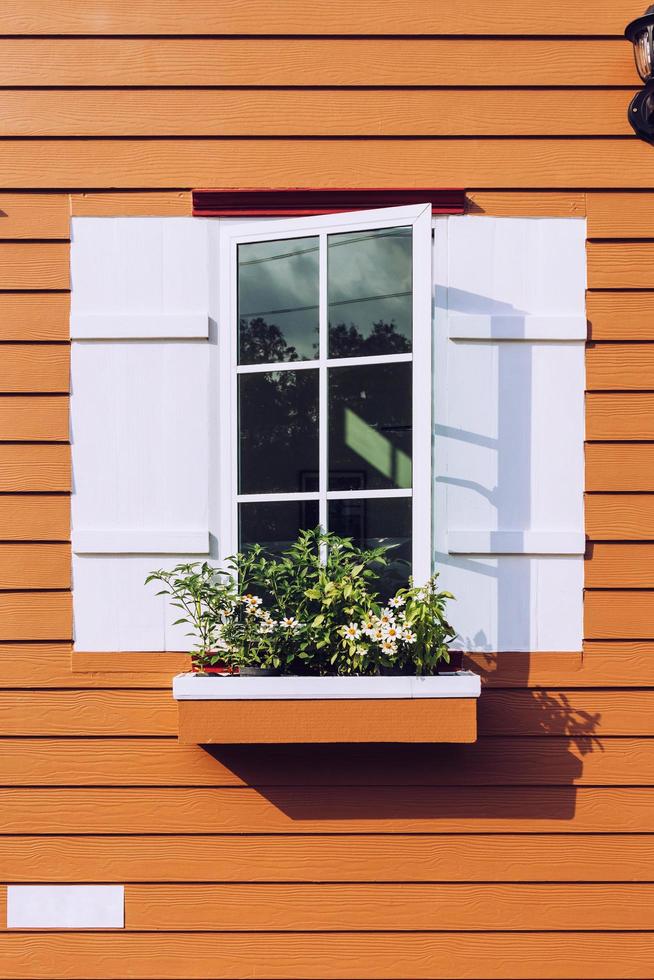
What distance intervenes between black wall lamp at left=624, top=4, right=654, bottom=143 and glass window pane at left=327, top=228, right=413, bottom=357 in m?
0.74

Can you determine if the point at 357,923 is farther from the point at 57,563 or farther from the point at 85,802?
the point at 57,563

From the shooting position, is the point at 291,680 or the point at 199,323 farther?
the point at 199,323

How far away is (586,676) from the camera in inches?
87.3

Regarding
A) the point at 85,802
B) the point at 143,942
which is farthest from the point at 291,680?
the point at 143,942

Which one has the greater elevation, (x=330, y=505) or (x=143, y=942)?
(x=330, y=505)

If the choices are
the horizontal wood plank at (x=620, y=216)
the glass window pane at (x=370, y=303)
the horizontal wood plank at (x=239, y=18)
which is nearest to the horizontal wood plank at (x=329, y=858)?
the glass window pane at (x=370, y=303)

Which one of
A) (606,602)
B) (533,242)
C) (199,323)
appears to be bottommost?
(606,602)

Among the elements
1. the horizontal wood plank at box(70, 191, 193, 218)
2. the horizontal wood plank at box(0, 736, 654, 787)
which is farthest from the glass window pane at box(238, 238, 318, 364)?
the horizontal wood plank at box(0, 736, 654, 787)

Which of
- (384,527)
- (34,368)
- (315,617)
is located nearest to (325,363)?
(384,527)

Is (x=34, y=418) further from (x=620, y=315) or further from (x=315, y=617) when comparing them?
(x=620, y=315)

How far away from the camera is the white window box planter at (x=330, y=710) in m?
2.01

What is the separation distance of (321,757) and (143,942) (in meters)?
0.70

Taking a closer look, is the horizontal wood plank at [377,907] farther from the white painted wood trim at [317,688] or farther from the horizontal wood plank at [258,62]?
the horizontal wood plank at [258,62]

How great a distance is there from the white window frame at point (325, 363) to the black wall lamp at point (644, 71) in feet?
2.23
